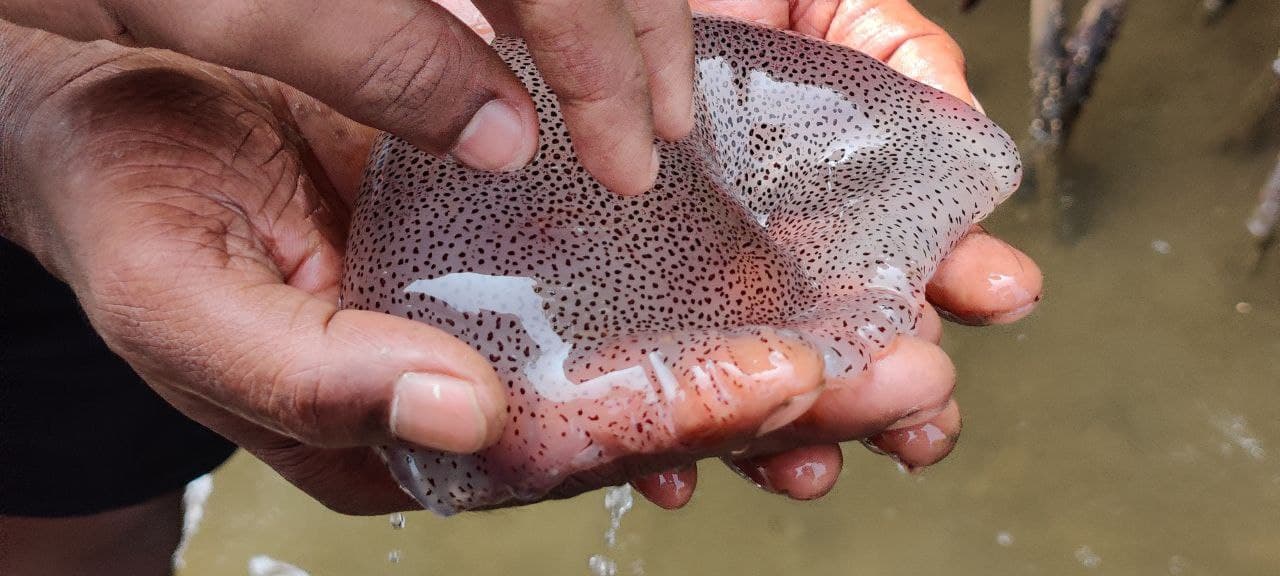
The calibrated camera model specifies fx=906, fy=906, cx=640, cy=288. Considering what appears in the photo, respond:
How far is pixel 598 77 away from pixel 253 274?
46 cm

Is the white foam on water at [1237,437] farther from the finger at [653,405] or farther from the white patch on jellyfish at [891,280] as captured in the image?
the finger at [653,405]

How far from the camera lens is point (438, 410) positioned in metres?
0.78

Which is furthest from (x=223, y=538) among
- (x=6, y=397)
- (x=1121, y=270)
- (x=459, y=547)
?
(x=1121, y=270)

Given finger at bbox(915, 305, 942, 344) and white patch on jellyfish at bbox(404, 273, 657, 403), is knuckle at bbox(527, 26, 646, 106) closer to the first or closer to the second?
white patch on jellyfish at bbox(404, 273, 657, 403)

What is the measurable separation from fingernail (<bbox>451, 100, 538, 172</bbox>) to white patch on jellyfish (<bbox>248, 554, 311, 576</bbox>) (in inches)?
74.3

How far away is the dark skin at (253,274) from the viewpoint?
833 mm

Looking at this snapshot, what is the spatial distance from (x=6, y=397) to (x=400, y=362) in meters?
1.09

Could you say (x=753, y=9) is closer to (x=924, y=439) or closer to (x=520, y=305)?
(x=924, y=439)

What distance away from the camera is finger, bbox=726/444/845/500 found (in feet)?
4.07

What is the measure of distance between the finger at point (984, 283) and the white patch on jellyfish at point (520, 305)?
597mm

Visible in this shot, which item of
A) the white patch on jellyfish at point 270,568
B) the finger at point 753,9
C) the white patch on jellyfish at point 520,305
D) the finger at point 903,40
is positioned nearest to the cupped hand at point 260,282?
the white patch on jellyfish at point 520,305

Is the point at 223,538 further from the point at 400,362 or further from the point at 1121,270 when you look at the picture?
the point at 1121,270

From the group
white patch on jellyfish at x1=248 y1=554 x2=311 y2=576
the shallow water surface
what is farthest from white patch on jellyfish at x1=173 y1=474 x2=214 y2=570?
white patch on jellyfish at x1=248 y1=554 x2=311 y2=576

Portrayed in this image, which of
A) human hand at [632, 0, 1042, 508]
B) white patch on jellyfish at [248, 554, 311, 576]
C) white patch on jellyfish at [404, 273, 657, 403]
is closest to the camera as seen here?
white patch on jellyfish at [404, 273, 657, 403]
